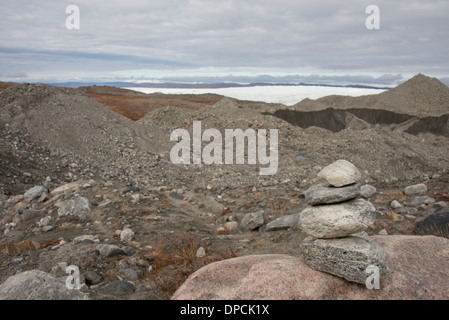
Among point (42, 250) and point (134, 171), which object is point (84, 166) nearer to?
point (134, 171)

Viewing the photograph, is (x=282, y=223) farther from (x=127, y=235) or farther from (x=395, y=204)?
(x=127, y=235)

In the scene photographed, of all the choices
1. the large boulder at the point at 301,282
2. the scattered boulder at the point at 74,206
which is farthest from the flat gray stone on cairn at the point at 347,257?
the scattered boulder at the point at 74,206

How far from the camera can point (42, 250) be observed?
6.57m

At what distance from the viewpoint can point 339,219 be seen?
4.38 m

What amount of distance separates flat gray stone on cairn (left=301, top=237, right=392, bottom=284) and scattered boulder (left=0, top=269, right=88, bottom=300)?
3.09 m

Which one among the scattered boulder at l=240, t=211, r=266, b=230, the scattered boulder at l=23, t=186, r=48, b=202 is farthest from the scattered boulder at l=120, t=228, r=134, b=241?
the scattered boulder at l=23, t=186, r=48, b=202

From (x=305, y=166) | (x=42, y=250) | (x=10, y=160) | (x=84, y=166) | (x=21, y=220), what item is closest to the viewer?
(x=42, y=250)

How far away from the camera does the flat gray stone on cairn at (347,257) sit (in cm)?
410

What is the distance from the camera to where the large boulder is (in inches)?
160

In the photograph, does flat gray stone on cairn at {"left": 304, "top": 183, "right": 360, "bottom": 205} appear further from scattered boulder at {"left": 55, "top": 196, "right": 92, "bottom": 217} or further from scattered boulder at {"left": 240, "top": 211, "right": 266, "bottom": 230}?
scattered boulder at {"left": 55, "top": 196, "right": 92, "bottom": 217}

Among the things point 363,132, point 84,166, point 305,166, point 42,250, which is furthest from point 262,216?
point 363,132

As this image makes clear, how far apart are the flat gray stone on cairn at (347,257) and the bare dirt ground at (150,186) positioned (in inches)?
79.1

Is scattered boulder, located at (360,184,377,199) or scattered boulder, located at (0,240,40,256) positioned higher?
scattered boulder, located at (360,184,377,199)

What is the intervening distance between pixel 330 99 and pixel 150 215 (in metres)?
26.3
